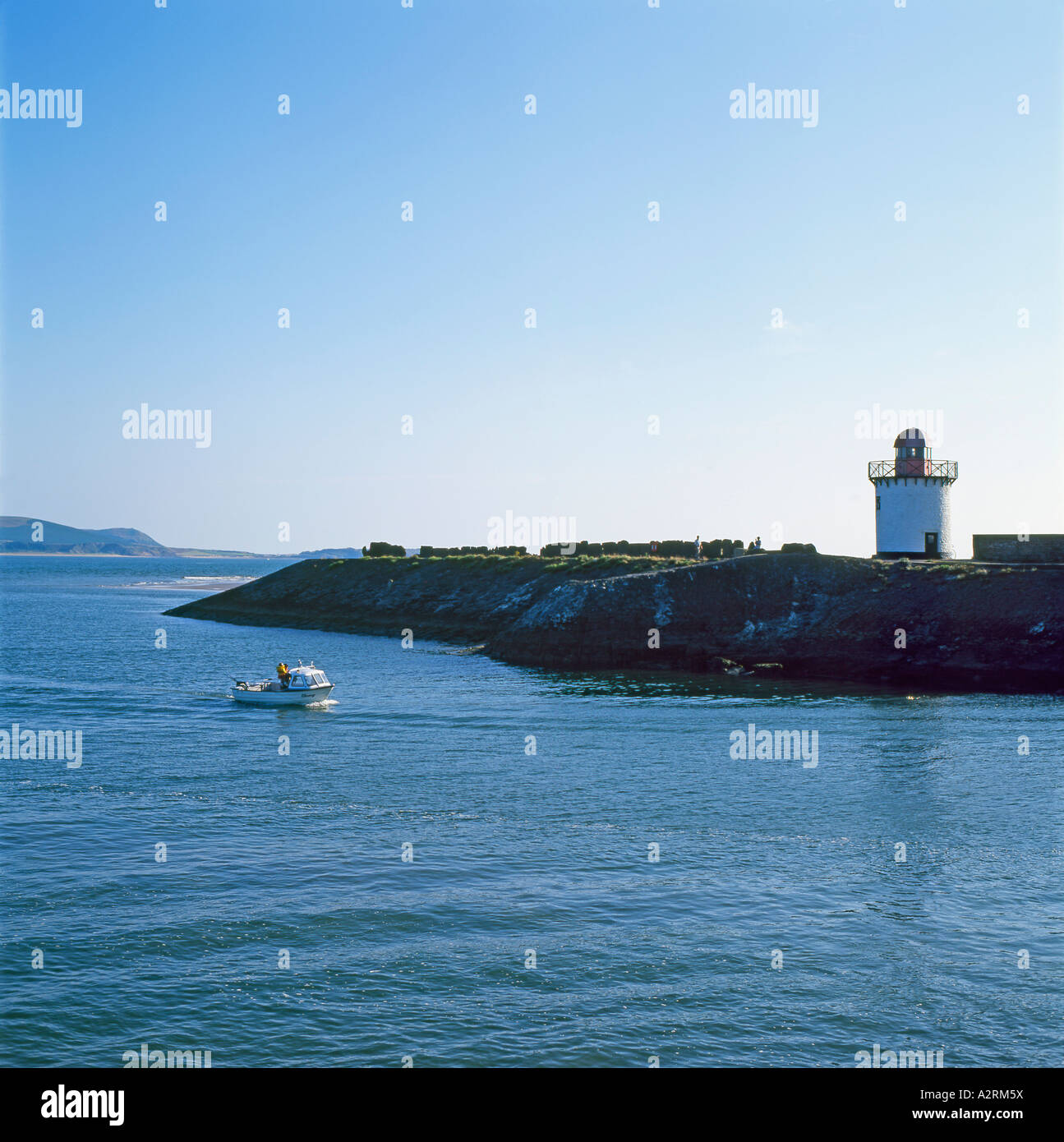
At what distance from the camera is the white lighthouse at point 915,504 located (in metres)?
79.4

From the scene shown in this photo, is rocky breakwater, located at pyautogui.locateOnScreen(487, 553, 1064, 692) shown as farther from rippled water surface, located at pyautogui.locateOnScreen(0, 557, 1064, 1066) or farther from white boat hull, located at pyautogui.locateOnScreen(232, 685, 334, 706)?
white boat hull, located at pyautogui.locateOnScreen(232, 685, 334, 706)

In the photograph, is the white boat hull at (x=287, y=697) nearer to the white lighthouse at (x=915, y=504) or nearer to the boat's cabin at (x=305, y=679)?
the boat's cabin at (x=305, y=679)

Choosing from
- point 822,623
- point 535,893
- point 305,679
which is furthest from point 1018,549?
point 535,893

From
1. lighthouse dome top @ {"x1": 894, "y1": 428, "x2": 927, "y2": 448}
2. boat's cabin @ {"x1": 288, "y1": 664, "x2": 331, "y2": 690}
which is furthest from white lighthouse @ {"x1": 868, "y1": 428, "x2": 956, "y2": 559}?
boat's cabin @ {"x1": 288, "y1": 664, "x2": 331, "y2": 690}

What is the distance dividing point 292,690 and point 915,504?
167 feet

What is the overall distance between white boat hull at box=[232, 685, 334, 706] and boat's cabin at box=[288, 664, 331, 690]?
6.8 inches

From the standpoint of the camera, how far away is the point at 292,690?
54688 mm

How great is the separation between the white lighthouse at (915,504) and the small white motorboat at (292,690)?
46720mm

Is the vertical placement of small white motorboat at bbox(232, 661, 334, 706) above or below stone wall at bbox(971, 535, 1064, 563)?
below

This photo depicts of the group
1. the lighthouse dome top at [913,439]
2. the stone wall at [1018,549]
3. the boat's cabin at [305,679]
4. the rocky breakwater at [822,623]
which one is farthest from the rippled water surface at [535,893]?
the lighthouse dome top at [913,439]

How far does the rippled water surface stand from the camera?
18406 mm

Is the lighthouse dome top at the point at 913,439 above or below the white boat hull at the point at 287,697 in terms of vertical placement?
above

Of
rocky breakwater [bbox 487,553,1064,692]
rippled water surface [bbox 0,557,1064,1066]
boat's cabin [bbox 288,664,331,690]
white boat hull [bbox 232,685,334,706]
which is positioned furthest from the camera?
rocky breakwater [bbox 487,553,1064,692]
